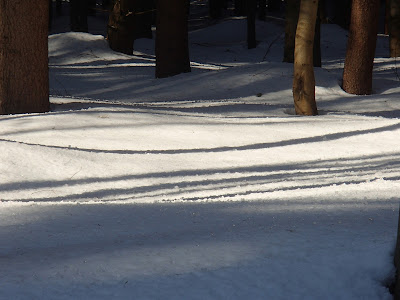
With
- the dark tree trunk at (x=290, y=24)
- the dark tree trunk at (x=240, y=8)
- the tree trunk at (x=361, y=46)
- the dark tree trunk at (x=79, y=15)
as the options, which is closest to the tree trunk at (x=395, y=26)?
the dark tree trunk at (x=290, y=24)

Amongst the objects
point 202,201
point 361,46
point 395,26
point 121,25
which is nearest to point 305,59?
point 361,46

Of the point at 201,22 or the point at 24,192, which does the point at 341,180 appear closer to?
the point at 24,192

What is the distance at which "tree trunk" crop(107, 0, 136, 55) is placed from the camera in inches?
719

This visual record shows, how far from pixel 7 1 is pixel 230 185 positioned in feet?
14.4

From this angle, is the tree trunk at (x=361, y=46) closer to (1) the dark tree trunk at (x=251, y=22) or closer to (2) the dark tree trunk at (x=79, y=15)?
(1) the dark tree trunk at (x=251, y=22)

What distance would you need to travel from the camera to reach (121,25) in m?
18.3

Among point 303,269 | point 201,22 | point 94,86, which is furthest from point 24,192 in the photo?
point 201,22

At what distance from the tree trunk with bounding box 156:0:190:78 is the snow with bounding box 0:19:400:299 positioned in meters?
2.72

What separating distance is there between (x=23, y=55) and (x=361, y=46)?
6565mm

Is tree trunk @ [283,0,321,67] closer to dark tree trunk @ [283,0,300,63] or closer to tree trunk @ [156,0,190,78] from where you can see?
dark tree trunk @ [283,0,300,63]

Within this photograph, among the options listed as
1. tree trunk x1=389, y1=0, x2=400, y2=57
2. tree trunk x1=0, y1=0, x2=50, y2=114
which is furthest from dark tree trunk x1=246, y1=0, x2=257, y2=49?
tree trunk x1=0, y1=0, x2=50, y2=114

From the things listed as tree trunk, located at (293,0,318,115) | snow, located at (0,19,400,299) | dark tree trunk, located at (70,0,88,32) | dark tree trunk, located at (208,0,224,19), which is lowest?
snow, located at (0,19,400,299)

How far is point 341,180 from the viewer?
4.96 m

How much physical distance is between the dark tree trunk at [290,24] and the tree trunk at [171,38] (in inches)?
89.0
